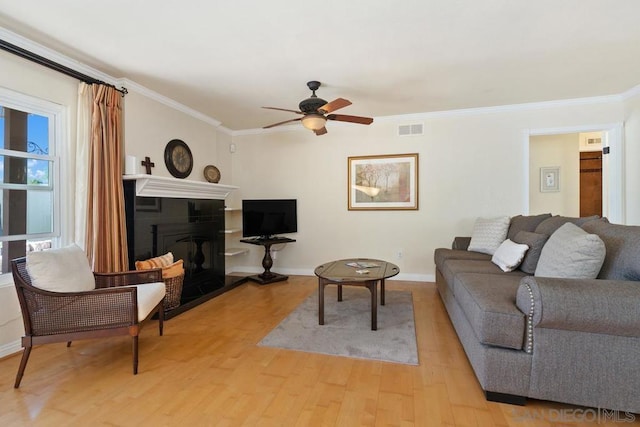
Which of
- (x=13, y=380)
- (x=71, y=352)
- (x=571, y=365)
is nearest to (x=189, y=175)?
(x=71, y=352)

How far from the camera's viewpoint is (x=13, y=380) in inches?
76.4

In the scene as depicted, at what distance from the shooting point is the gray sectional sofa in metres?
1.47

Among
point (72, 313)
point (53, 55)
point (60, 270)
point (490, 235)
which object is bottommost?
point (72, 313)

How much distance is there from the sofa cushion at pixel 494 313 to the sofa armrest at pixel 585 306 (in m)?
0.07

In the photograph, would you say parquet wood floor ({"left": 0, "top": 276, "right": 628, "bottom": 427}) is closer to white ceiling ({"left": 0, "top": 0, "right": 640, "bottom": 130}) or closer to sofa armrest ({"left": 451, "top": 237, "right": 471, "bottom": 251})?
sofa armrest ({"left": 451, "top": 237, "right": 471, "bottom": 251})

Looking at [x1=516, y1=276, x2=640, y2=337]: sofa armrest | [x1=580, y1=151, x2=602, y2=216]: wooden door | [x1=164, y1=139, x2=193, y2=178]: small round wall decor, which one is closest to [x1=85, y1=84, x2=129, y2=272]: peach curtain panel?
[x1=164, y1=139, x2=193, y2=178]: small round wall decor

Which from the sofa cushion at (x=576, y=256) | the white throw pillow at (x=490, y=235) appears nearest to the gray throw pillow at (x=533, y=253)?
the sofa cushion at (x=576, y=256)

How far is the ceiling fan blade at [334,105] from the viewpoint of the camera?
2.69m

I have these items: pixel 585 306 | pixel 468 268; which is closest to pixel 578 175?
pixel 468 268

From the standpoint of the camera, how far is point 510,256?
2.67 m

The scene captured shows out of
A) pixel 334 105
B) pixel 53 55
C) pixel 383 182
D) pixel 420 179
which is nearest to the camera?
pixel 53 55

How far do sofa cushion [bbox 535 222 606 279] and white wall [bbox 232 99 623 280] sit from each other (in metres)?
2.11

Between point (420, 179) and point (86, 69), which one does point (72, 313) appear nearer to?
point (86, 69)

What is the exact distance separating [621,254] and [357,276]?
1.78 meters
